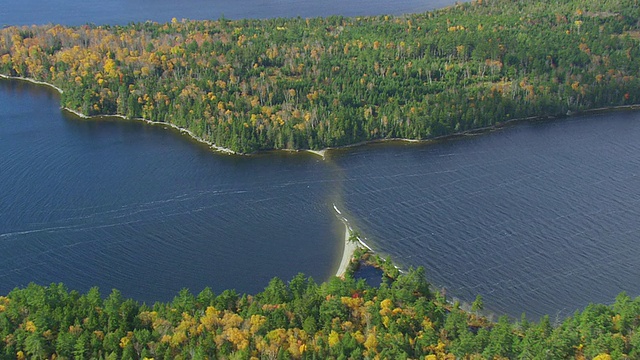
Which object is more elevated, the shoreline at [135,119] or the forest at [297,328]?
the shoreline at [135,119]

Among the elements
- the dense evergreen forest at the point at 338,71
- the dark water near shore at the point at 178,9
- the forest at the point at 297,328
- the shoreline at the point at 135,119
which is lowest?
the forest at the point at 297,328

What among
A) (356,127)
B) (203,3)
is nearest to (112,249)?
(356,127)

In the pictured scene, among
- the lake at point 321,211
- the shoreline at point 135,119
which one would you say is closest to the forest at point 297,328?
the lake at point 321,211

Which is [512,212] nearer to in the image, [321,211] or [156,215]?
[321,211]

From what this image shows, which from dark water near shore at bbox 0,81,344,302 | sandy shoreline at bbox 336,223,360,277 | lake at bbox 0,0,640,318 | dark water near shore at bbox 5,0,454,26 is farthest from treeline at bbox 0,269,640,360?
dark water near shore at bbox 5,0,454,26

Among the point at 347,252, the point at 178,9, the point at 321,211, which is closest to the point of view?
the point at 347,252

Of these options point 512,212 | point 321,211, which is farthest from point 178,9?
point 512,212

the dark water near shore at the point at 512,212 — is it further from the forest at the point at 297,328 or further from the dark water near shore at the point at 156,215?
the dark water near shore at the point at 156,215
